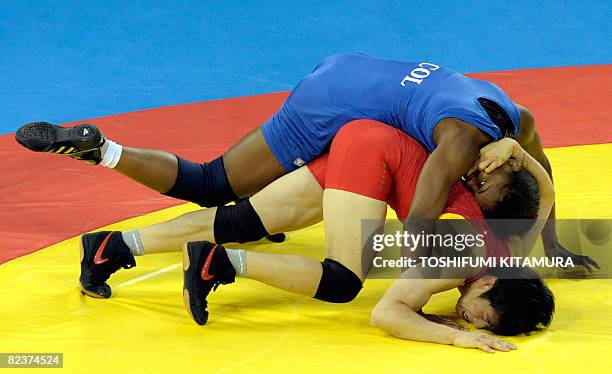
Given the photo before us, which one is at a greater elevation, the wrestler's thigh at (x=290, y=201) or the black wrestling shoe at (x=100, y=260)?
the wrestler's thigh at (x=290, y=201)

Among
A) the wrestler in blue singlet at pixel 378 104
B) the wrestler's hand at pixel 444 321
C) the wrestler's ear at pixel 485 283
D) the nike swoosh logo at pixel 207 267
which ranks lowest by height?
the wrestler's hand at pixel 444 321

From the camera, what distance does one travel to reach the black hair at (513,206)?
12.3 feet

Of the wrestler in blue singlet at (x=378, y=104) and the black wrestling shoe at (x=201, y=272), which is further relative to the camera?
the wrestler in blue singlet at (x=378, y=104)

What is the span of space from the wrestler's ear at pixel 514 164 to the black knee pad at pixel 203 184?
4.25ft

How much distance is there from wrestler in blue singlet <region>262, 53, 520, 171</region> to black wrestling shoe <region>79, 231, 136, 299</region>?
79 cm

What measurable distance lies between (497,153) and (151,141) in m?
2.84

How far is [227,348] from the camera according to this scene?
3488mm

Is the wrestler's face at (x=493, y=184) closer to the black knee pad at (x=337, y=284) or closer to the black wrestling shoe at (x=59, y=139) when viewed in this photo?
the black knee pad at (x=337, y=284)

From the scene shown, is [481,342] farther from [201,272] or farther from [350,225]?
[201,272]

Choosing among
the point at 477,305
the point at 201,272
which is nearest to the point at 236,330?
the point at 201,272

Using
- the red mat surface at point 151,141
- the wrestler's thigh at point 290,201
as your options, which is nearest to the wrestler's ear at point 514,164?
the wrestler's thigh at point 290,201

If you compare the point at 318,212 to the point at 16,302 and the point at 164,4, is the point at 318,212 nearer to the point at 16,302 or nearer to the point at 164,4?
the point at 16,302

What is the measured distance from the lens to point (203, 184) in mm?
4457

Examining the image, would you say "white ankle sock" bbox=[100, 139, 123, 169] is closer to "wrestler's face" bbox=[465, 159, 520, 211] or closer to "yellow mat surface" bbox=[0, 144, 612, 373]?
"yellow mat surface" bbox=[0, 144, 612, 373]
